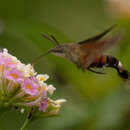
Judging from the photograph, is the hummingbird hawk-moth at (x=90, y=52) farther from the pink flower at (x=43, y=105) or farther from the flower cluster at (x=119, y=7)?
the flower cluster at (x=119, y=7)

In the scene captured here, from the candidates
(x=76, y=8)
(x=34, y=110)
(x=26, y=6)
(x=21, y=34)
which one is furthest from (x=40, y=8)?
(x=34, y=110)

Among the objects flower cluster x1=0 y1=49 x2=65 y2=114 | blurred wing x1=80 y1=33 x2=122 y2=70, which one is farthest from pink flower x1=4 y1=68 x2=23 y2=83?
blurred wing x1=80 y1=33 x2=122 y2=70

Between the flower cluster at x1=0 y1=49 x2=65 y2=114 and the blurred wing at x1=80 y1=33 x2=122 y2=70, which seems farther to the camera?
the flower cluster at x1=0 y1=49 x2=65 y2=114

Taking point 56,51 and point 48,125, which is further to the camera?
point 48,125

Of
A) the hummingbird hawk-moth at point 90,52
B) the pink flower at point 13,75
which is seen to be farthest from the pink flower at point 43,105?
the hummingbird hawk-moth at point 90,52

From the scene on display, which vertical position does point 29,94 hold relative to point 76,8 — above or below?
below

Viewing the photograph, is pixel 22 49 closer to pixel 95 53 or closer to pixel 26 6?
pixel 26 6

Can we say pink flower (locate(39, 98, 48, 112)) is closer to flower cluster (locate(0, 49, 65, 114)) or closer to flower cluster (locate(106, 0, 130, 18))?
flower cluster (locate(0, 49, 65, 114))
